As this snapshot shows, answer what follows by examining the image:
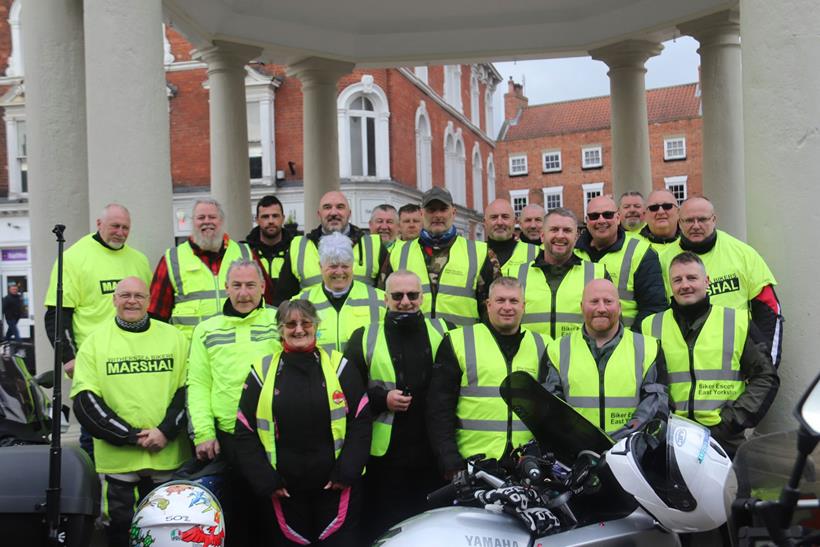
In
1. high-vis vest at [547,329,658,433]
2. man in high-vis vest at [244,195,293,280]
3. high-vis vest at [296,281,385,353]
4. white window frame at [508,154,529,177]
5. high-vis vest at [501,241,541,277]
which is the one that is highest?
white window frame at [508,154,529,177]

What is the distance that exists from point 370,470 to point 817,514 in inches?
143

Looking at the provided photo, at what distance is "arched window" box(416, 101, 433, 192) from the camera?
35281 mm

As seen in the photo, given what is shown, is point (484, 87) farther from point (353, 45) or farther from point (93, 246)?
point (93, 246)

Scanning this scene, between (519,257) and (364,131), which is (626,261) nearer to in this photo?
Result: (519,257)

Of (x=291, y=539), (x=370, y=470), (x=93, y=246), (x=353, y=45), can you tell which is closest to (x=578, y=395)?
(x=370, y=470)

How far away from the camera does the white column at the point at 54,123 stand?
8914mm

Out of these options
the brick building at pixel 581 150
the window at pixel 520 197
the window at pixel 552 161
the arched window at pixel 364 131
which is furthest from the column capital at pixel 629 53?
the window at pixel 552 161

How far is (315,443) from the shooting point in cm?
500

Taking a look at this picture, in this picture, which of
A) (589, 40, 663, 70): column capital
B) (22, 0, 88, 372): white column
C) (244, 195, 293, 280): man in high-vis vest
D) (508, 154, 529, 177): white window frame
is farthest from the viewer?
(508, 154, 529, 177): white window frame

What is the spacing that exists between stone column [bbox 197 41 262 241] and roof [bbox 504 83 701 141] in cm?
4341

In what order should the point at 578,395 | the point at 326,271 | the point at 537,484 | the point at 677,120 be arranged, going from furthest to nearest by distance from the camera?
the point at 677,120
the point at 326,271
the point at 578,395
the point at 537,484

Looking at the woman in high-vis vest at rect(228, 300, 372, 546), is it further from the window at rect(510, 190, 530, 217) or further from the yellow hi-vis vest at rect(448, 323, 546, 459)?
the window at rect(510, 190, 530, 217)

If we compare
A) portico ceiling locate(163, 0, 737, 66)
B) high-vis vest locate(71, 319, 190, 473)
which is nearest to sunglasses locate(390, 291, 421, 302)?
high-vis vest locate(71, 319, 190, 473)

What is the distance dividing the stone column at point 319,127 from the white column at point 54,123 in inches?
185
